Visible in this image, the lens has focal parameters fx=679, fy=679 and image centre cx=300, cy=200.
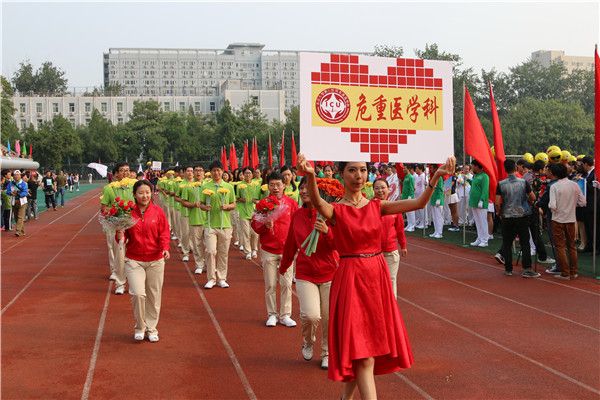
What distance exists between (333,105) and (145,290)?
339cm

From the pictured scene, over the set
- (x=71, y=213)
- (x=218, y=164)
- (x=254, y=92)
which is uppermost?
(x=254, y=92)

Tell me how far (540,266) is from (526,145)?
43.8 metres

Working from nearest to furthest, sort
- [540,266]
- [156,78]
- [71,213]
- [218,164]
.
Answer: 1. [218,164]
2. [540,266]
3. [71,213]
4. [156,78]

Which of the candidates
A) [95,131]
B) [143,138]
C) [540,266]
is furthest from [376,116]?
[95,131]

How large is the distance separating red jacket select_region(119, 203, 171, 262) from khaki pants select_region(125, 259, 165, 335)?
0.08m

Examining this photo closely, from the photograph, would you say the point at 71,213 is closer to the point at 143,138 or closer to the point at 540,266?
the point at 540,266

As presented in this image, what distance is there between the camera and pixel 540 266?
12406 millimetres

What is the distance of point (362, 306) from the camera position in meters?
4.55

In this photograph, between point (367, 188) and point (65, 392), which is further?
point (367, 188)

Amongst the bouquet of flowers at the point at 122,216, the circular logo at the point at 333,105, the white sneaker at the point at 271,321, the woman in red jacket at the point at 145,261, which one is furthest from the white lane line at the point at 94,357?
the circular logo at the point at 333,105

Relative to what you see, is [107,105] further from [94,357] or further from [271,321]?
[94,357]

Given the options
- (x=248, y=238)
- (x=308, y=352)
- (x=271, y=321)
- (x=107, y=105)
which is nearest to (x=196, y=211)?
(x=248, y=238)

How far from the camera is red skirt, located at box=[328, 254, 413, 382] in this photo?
14.7 feet

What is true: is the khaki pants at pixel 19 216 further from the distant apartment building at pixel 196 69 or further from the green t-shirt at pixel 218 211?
the distant apartment building at pixel 196 69
